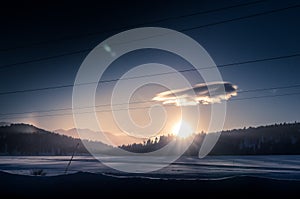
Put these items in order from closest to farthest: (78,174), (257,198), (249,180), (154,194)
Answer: (257,198) < (154,194) < (249,180) < (78,174)

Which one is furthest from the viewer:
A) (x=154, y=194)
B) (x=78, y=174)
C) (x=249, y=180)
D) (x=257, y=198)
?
(x=78, y=174)

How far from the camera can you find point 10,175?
29078mm

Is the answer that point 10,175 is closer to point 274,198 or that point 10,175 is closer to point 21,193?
point 21,193

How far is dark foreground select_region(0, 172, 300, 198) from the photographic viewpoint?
21.4 m

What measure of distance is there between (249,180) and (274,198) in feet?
10.9

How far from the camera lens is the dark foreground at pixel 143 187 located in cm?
2136

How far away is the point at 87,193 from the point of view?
72.6ft

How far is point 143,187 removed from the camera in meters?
23.2

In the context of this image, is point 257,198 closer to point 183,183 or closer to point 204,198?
point 204,198

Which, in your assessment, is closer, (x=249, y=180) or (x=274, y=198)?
(x=274, y=198)

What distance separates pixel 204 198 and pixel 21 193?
13.7m

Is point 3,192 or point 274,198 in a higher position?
point 274,198

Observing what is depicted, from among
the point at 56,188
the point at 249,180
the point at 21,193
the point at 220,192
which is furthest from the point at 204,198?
the point at 21,193

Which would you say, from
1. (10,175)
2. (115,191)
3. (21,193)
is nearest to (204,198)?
(115,191)
